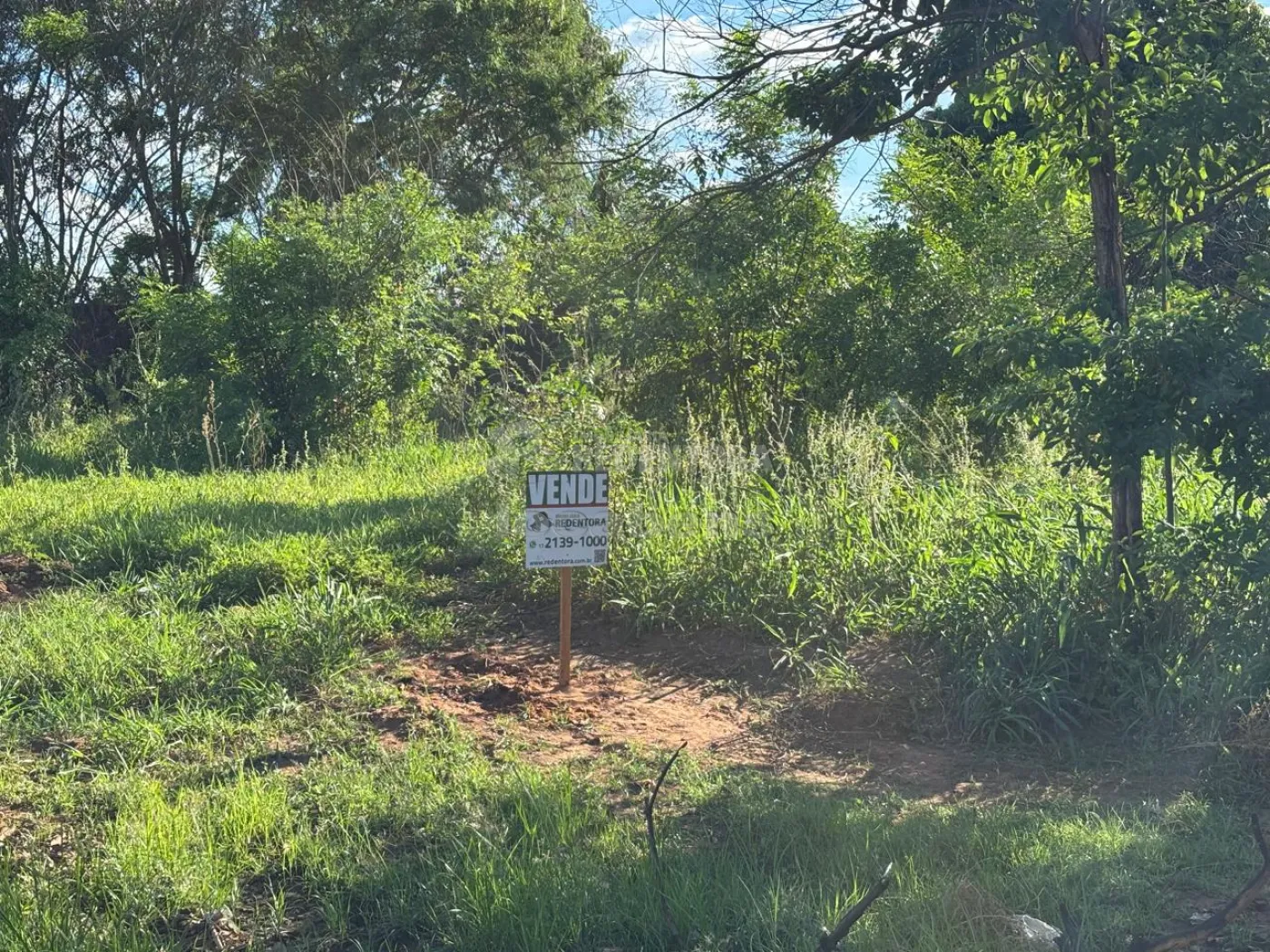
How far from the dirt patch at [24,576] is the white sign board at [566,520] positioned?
344 centimetres

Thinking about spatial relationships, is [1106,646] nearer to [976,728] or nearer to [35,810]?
[976,728]

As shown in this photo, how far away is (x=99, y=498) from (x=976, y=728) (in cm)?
739

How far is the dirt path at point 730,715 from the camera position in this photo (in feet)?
16.5

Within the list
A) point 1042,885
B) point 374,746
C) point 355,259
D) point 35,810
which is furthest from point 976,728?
point 355,259

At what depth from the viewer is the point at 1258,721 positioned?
510 centimetres

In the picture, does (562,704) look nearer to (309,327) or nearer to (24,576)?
(24,576)

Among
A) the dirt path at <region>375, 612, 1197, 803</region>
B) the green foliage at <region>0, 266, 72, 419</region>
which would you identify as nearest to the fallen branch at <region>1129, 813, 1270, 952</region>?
the dirt path at <region>375, 612, 1197, 803</region>

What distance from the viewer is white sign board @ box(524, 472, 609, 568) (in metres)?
6.01

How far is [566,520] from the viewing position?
609cm

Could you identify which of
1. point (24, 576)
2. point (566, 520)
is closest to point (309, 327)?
point (24, 576)

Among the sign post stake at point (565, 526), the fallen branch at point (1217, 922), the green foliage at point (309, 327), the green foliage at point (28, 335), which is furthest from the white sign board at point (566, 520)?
the green foliage at point (28, 335)

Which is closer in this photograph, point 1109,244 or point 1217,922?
point 1217,922

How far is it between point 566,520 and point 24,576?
12.9ft

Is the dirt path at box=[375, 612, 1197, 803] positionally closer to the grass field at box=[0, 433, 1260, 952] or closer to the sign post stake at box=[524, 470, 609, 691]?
the grass field at box=[0, 433, 1260, 952]
